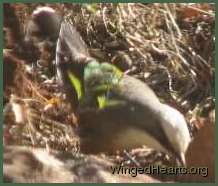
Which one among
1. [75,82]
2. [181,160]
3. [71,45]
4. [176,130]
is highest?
[71,45]

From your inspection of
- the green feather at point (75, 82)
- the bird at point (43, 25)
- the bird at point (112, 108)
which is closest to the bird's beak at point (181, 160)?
the bird at point (112, 108)

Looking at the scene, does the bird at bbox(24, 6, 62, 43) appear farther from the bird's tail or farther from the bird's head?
the bird's head

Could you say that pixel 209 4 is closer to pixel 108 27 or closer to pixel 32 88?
pixel 108 27

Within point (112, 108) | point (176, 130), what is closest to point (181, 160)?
point (176, 130)

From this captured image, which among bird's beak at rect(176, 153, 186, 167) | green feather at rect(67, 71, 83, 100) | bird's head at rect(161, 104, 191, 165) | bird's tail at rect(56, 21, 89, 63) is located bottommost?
bird's beak at rect(176, 153, 186, 167)

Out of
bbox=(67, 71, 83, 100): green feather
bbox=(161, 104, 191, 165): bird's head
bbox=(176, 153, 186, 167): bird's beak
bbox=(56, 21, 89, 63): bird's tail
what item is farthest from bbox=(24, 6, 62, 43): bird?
bbox=(176, 153, 186, 167): bird's beak

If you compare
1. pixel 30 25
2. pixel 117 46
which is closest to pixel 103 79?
pixel 117 46

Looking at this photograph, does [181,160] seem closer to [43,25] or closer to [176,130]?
[176,130]

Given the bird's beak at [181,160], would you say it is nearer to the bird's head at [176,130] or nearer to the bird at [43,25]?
the bird's head at [176,130]
